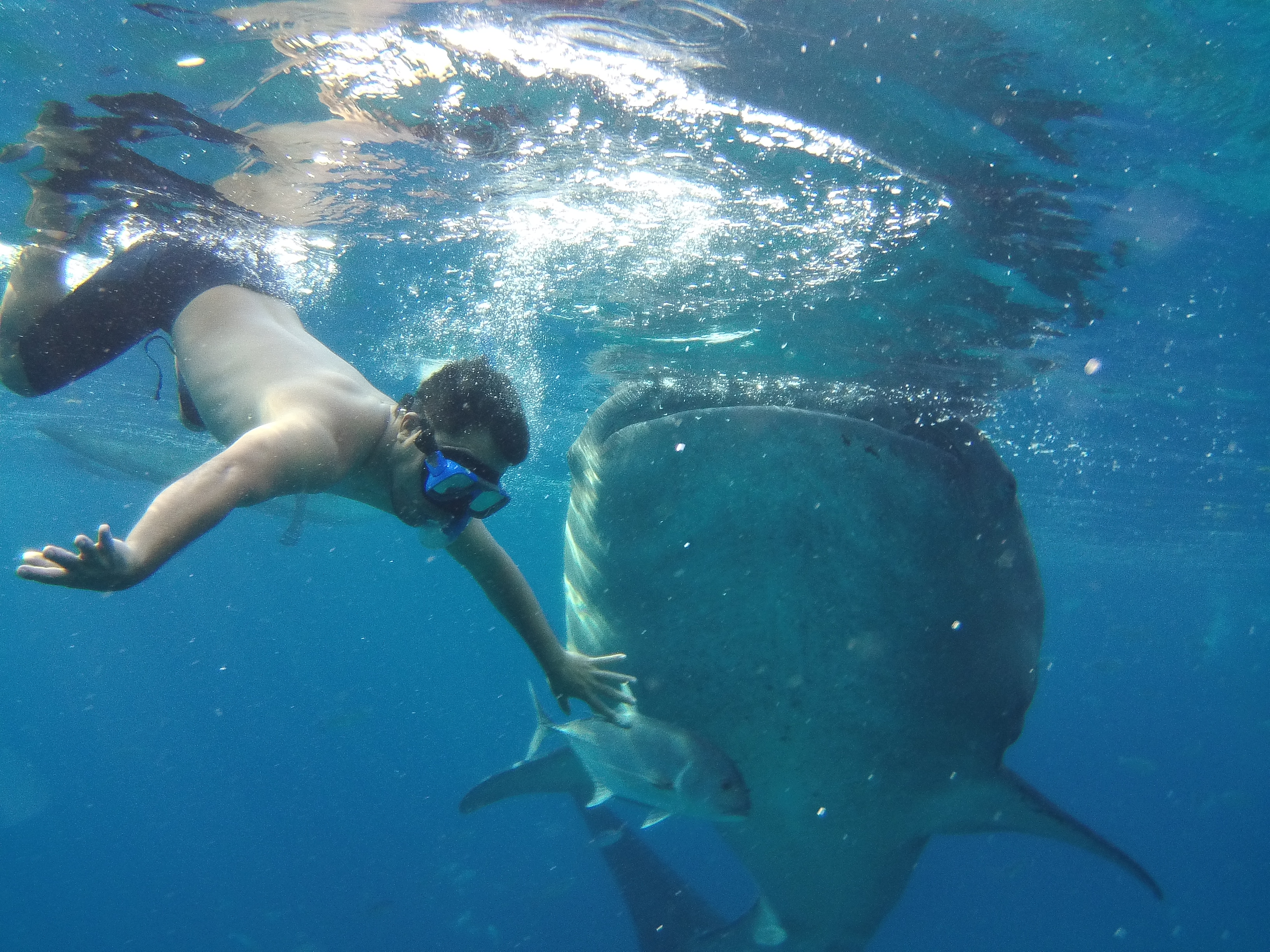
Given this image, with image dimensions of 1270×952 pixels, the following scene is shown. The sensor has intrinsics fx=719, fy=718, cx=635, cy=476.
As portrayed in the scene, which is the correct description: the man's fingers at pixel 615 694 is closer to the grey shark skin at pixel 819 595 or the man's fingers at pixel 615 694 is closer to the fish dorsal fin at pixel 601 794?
the grey shark skin at pixel 819 595

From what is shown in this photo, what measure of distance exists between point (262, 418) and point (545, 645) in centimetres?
163

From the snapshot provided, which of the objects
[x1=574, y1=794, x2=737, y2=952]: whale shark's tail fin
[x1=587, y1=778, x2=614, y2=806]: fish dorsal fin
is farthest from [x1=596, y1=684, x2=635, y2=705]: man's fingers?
[x1=574, y1=794, x2=737, y2=952]: whale shark's tail fin

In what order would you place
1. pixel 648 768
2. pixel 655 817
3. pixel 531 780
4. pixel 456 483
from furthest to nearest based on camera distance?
1. pixel 531 780
2. pixel 655 817
3. pixel 648 768
4. pixel 456 483

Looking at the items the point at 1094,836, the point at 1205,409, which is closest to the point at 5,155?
the point at 1094,836

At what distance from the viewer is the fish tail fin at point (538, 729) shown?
6844 mm

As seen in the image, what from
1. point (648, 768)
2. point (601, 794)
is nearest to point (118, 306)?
point (648, 768)

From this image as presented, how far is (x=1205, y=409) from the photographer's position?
1298cm

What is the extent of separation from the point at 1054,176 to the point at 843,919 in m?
6.40

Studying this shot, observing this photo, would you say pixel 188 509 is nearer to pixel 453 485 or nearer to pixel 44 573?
pixel 44 573

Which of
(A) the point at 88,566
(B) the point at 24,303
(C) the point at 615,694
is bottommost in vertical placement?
(C) the point at 615,694

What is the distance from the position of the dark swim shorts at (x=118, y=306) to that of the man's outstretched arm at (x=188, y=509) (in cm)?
232

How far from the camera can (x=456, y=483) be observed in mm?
2275

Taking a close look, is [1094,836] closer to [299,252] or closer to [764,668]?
[764,668]

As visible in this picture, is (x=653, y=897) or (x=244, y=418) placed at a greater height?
(x=244, y=418)
